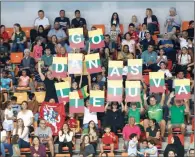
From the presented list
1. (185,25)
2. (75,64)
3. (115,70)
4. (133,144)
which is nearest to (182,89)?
(115,70)

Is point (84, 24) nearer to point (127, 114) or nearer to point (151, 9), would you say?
A: point (151, 9)

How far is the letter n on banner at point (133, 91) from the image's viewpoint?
22.4 metres

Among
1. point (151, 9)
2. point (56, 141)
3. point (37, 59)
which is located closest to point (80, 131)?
point (56, 141)

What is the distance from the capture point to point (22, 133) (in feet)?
72.5

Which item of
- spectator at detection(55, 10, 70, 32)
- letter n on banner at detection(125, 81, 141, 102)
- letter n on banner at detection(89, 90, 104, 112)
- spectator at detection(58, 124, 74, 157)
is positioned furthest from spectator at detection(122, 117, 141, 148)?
spectator at detection(55, 10, 70, 32)

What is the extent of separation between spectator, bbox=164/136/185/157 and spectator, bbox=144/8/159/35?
4504 mm

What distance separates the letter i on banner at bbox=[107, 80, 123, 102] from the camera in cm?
2247

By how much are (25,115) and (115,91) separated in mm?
1944

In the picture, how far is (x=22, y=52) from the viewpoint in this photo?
2498 centimetres

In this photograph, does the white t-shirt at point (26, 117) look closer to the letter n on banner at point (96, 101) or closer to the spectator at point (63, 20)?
the letter n on banner at point (96, 101)

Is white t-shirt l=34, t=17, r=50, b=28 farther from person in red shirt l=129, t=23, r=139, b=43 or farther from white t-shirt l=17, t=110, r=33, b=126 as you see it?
white t-shirt l=17, t=110, r=33, b=126

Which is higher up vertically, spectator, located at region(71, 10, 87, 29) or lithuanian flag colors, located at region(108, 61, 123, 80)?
spectator, located at region(71, 10, 87, 29)

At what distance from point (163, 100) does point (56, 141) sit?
2401 mm

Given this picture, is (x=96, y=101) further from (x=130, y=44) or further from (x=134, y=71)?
(x=130, y=44)
